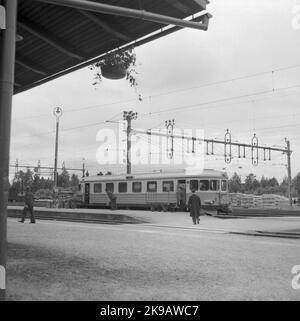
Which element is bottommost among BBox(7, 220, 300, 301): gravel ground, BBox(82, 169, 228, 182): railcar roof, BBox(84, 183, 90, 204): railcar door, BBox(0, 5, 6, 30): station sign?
BBox(7, 220, 300, 301): gravel ground

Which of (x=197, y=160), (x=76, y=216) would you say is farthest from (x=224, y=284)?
(x=197, y=160)

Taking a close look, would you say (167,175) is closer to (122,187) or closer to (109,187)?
(122,187)

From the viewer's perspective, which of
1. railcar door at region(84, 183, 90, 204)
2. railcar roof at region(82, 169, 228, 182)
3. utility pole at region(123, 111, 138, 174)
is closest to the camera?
railcar roof at region(82, 169, 228, 182)

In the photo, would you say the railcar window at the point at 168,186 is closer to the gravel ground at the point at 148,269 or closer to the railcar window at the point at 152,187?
the railcar window at the point at 152,187

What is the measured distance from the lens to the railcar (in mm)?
34062

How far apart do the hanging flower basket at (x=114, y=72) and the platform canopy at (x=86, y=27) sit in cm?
61

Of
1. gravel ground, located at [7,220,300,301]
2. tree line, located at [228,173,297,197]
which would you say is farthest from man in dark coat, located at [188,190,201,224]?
tree line, located at [228,173,297,197]

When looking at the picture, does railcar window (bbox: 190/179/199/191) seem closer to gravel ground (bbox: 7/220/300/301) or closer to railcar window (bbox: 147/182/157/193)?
railcar window (bbox: 147/182/157/193)

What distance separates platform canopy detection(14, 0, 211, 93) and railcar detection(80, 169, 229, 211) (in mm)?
24500

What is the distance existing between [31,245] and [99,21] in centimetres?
675

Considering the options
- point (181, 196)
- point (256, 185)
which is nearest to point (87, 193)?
point (181, 196)

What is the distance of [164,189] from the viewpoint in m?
35.7

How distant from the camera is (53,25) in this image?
7949 mm
